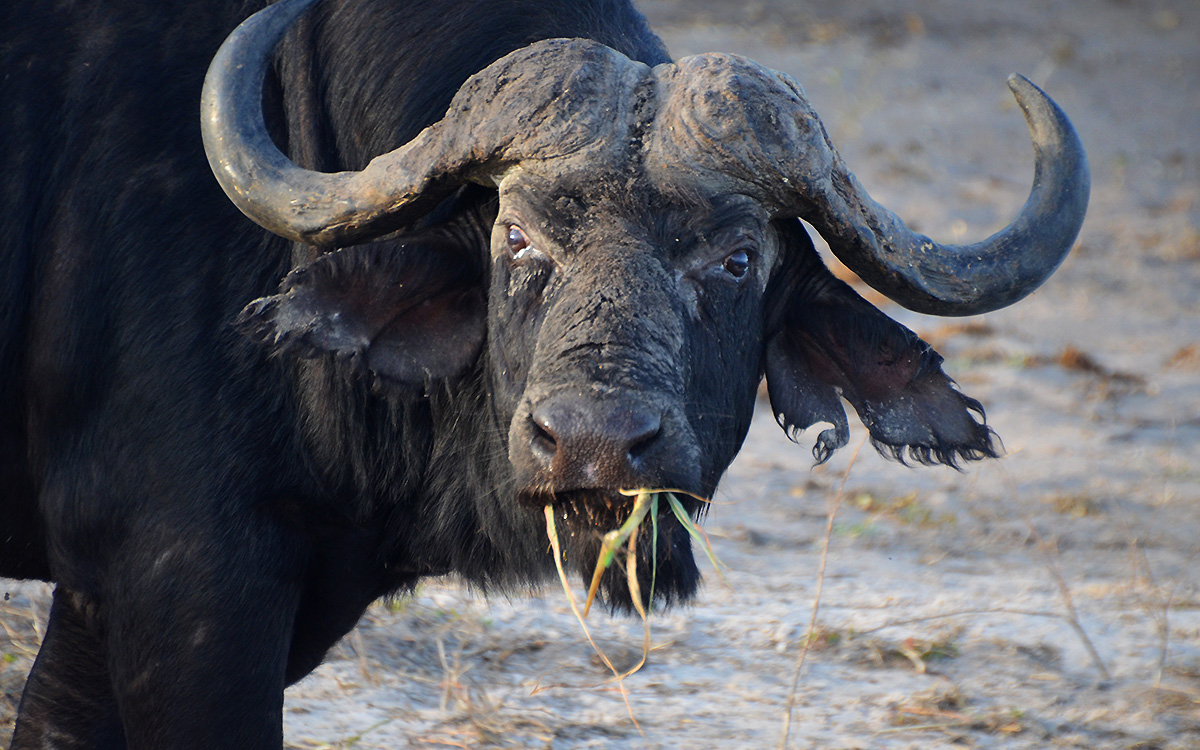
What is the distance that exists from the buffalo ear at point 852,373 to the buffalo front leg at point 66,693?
1.89m

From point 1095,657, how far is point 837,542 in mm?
1674

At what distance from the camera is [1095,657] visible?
440 centimetres

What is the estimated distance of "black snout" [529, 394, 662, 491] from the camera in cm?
241

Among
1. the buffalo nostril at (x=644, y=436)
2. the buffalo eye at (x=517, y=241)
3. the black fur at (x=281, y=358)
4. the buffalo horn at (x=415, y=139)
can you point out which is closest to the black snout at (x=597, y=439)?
the buffalo nostril at (x=644, y=436)

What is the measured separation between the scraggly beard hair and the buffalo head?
0.01 meters

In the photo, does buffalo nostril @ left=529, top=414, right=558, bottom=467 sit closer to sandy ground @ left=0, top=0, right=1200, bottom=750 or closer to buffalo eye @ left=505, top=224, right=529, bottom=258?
buffalo eye @ left=505, top=224, right=529, bottom=258

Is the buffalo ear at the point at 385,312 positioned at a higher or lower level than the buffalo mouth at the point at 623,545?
higher

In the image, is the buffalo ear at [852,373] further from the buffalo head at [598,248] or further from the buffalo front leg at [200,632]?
the buffalo front leg at [200,632]

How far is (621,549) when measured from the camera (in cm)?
286

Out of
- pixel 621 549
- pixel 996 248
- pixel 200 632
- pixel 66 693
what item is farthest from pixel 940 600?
pixel 66 693

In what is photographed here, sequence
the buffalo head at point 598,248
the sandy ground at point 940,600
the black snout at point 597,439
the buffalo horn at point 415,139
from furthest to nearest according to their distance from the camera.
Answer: the sandy ground at point 940,600
the buffalo horn at point 415,139
the buffalo head at point 598,248
the black snout at point 597,439

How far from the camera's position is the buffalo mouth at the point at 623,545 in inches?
102

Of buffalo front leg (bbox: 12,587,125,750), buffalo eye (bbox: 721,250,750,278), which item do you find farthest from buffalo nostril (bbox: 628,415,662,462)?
buffalo front leg (bbox: 12,587,125,750)

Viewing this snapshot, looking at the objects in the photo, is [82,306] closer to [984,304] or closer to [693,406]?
[693,406]
